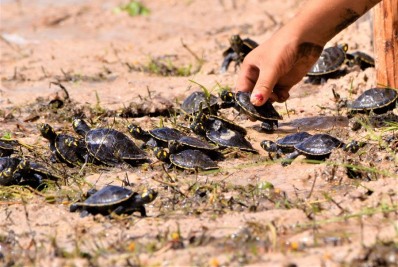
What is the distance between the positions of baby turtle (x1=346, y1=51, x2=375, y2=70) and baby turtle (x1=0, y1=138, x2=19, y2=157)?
3559mm

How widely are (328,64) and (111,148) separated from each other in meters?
2.80

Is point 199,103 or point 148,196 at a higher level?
point 148,196

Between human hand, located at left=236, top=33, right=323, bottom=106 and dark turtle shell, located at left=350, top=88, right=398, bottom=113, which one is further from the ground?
human hand, located at left=236, top=33, right=323, bottom=106

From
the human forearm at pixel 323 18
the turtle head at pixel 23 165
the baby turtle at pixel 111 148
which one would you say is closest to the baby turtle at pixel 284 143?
the human forearm at pixel 323 18

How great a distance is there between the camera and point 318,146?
5.95 metres

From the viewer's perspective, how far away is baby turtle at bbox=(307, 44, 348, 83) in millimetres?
8109

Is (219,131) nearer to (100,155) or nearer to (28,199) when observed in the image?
(100,155)

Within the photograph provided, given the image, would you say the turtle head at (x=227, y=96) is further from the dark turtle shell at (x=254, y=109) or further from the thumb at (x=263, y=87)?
the thumb at (x=263, y=87)

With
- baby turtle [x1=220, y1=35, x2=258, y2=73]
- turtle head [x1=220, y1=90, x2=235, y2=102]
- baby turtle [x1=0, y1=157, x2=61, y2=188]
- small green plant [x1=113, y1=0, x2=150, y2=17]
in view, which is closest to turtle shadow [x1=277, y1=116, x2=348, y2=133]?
turtle head [x1=220, y1=90, x2=235, y2=102]

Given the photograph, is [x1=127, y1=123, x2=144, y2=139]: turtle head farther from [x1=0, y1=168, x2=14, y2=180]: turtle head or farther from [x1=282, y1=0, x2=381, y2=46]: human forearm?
[x1=282, y1=0, x2=381, y2=46]: human forearm

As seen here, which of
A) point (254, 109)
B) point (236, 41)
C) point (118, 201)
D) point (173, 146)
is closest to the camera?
point (118, 201)

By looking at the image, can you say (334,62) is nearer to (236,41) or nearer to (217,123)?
(236,41)

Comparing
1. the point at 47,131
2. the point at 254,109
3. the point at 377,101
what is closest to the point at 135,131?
the point at 47,131

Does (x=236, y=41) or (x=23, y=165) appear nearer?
(x=23, y=165)
